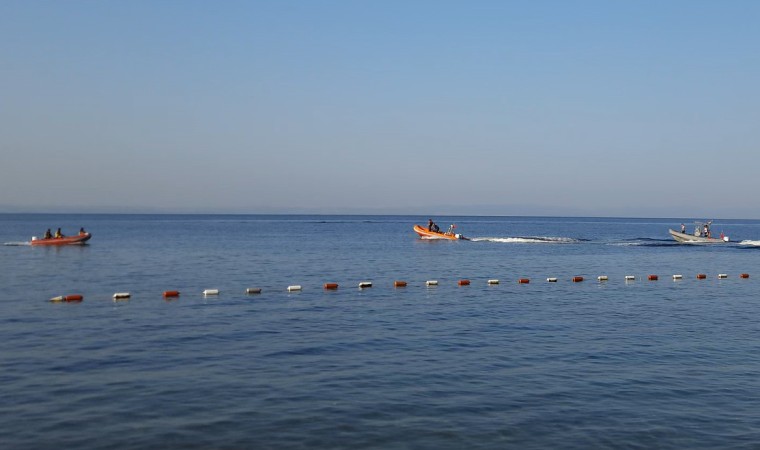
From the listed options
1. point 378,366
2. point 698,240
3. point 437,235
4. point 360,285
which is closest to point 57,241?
point 360,285

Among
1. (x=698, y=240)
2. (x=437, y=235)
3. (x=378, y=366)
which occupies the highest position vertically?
(x=698, y=240)

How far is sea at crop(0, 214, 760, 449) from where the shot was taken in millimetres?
13766

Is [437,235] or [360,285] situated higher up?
[437,235]

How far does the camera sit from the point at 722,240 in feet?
297

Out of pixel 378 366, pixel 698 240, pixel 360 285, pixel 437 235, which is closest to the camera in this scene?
pixel 378 366

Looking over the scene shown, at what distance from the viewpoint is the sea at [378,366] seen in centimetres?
1377

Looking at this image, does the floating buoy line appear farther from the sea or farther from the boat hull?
the boat hull

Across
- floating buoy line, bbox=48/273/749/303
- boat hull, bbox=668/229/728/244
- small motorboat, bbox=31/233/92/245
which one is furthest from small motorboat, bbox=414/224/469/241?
floating buoy line, bbox=48/273/749/303

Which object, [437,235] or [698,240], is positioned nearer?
[698,240]

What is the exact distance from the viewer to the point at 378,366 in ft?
63.0

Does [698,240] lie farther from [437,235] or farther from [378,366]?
[378,366]

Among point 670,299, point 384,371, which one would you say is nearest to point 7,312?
point 384,371

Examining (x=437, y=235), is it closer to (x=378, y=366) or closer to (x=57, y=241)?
(x=57, y=241)

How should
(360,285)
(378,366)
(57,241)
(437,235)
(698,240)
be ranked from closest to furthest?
(378,366) < (360,285) < (57,241) < (698,240) < (437,235)
